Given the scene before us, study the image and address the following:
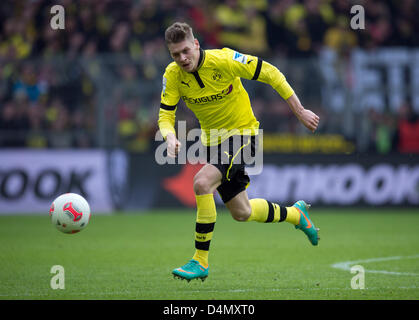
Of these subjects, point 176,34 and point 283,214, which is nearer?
point 176,34

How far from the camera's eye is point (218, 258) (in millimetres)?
7625

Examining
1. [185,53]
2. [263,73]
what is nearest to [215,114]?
[263,73]

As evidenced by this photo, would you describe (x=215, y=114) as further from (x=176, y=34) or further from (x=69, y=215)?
(x=69, y=215)

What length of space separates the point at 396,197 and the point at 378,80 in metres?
2.38

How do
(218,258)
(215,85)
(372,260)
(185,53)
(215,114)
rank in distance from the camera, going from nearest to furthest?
1. (185,53)
2. (215,85)
3. (215,114)
4. (372,260)
5. (218,258)

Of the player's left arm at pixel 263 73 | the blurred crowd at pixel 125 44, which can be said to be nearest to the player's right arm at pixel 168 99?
the player's left arm at pixel 263 73

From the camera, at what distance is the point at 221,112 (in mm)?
6391

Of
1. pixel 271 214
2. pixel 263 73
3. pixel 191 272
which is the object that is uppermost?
pixel 263 73

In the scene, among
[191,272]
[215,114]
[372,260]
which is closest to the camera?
[191,272]

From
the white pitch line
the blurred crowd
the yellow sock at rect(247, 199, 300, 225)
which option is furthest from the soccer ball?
the blurred crowd

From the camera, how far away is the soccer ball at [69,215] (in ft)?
21.8

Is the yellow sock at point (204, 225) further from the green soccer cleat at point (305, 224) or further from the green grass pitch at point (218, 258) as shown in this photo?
the green soccer cleat at point (305, 224)

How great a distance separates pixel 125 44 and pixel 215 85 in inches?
400
